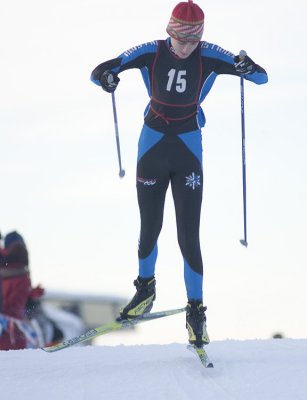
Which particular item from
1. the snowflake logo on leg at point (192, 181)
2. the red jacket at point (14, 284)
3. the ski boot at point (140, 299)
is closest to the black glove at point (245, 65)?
the snowflake logo on leg at point (192, 181)

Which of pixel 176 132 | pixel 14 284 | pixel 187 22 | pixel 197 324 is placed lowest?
pixel 14 284

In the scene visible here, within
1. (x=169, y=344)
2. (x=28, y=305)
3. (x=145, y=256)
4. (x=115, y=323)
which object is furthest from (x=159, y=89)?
(x=28, y=305)

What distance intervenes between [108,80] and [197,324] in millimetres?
2289

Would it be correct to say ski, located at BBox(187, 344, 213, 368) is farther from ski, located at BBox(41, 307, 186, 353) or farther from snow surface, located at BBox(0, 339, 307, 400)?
ski, located at BBox(41, 307, 186, 353)

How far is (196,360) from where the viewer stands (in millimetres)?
8430

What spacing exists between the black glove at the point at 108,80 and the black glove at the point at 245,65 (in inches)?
41.3

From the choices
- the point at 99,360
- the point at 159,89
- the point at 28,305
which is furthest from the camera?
the point at 28,305

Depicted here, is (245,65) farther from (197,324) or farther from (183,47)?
(197,324)

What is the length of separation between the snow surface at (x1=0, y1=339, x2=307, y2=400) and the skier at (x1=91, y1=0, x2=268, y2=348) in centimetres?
47

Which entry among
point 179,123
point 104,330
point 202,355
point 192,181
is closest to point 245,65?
point 179,123

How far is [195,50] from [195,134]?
2.39ft

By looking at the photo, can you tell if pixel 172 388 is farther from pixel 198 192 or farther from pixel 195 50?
pixel 195 50

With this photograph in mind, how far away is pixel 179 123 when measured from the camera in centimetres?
805

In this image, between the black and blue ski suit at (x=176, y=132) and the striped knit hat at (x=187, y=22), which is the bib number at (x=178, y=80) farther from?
the striped knit hat at (x=187, y=22)
